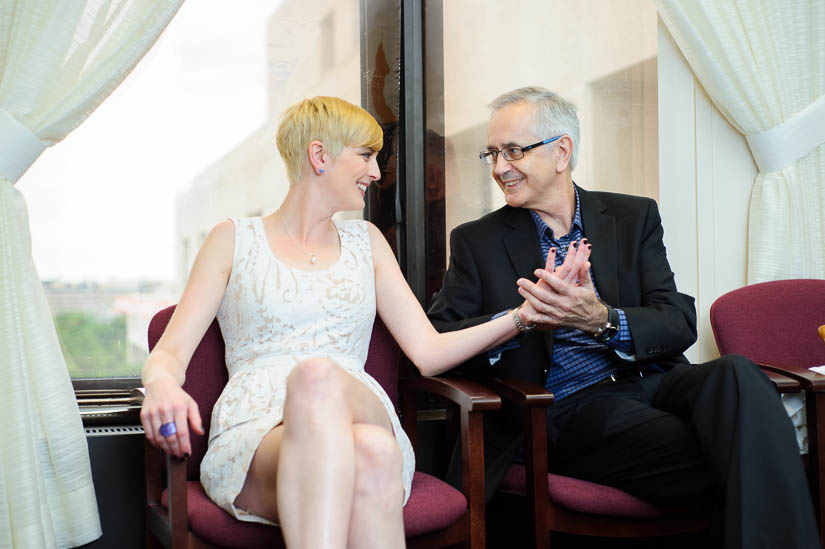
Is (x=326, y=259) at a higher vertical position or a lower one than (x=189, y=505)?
higher

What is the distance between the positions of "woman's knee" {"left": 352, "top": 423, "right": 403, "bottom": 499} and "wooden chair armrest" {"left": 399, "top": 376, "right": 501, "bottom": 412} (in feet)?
1.01

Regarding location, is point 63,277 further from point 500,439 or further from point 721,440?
point 721,440

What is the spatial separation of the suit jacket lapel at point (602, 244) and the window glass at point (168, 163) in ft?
3.15

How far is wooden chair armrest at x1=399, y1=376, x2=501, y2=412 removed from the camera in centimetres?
199

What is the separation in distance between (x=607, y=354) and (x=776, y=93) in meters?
1.30

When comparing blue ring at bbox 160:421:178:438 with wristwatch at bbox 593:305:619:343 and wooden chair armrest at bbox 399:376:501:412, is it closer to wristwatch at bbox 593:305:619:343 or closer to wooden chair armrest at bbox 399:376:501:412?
wooden chair armrest at bbox 399:376:501:412

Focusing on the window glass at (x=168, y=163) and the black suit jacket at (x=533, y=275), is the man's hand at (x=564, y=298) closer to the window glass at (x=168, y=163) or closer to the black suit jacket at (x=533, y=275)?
the black suit jacket at (x=533, y=275)

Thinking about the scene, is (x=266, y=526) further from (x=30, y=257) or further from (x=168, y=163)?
(x=168, y=163)

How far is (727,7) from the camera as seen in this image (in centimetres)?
298

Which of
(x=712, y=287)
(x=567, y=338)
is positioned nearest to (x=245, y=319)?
(x=567, y=338)

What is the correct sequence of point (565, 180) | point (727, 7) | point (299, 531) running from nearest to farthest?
point (299, 531) < point (565, 180) < point (727, 7)

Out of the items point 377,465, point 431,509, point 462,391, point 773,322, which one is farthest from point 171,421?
point 773,322

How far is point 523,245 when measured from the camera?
2.54 metres

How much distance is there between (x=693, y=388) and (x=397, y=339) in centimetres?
81
